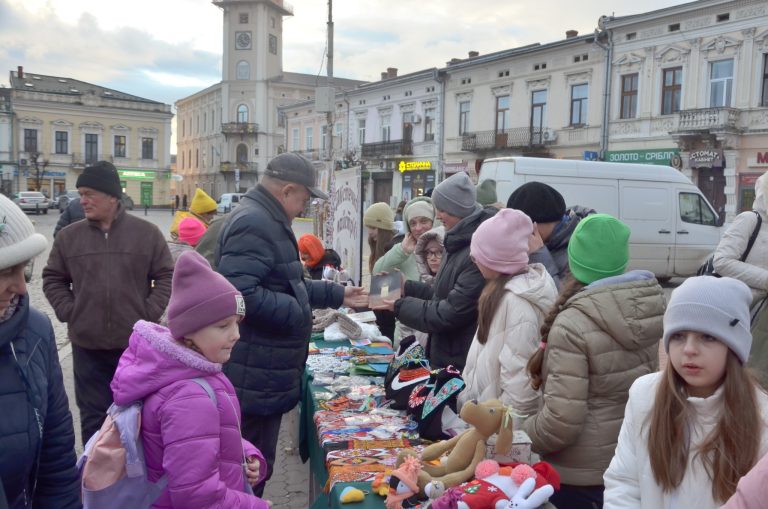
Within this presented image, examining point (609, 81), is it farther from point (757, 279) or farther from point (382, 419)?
point (382, 419)

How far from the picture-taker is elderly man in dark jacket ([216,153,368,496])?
3031mm

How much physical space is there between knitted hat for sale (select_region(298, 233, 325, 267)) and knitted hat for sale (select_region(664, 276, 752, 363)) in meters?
4.59

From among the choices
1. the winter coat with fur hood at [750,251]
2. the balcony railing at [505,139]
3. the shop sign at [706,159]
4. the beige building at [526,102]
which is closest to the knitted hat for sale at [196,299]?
the winter coat with fur hood at [750,251]

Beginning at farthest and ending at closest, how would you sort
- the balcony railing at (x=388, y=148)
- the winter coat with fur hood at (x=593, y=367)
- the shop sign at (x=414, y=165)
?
the balcony railing at (x=388, y=148)
the shop sign at (x=414, y=165)
the winter coat with fur hood at (x=593, y=367)

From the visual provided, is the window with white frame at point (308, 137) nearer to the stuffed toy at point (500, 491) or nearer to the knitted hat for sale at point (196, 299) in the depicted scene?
the knitted hat for sale at point (196, 299)

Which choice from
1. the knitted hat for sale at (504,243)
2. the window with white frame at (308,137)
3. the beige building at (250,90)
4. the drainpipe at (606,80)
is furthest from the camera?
the beige building at (250,90)

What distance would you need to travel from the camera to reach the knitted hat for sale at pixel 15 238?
1697 millimetres

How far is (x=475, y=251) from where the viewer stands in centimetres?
298

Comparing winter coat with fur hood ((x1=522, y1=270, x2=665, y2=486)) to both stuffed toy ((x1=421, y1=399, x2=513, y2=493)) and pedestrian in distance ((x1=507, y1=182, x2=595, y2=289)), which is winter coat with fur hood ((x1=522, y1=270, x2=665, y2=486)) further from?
pedestrian in distance ((x1=507, y1=182, x2=595, y2=289))

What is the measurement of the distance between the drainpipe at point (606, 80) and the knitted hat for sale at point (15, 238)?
26723mm

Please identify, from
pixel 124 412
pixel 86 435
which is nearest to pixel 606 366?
pixel 124 412

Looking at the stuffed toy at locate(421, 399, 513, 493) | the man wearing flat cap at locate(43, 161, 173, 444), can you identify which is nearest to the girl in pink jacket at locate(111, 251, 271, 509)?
the stuffed toy at locate(421, 399, 513, 493)

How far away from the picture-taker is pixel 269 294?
9.97 feet

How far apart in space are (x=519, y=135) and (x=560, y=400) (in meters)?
29.0
